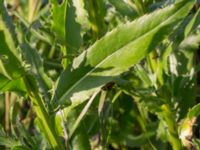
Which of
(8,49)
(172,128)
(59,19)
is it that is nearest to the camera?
(8,49)

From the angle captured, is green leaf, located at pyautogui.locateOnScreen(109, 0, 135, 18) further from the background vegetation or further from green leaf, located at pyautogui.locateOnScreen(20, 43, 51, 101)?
green leaf, located at pyautogui.locateOnScreen(20, 43, 51, 101)

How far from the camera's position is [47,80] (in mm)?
781

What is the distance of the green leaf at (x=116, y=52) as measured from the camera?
2.25 ft

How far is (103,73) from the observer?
73cm

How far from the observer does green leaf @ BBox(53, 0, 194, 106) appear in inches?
27.0

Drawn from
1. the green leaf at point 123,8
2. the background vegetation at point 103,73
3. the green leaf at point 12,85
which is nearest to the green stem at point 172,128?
the background vegetation at point 103,73

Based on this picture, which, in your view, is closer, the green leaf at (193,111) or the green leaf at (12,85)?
the green leaf at (12,85)

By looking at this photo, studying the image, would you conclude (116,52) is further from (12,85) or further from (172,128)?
(172,128)

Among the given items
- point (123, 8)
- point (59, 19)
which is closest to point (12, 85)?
point (59, 19)

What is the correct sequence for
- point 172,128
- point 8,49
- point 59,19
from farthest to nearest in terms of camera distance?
point 172,128, point 59,19, point 8,49

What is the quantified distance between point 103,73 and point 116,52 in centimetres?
4

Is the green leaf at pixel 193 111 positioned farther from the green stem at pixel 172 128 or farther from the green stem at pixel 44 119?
the green stem at pixel 44 119

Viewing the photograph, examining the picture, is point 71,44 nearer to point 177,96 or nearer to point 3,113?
point 177,96

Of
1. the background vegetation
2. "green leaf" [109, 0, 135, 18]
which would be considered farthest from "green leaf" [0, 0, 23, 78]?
"green leaf" [109, 0, 135, 18]
